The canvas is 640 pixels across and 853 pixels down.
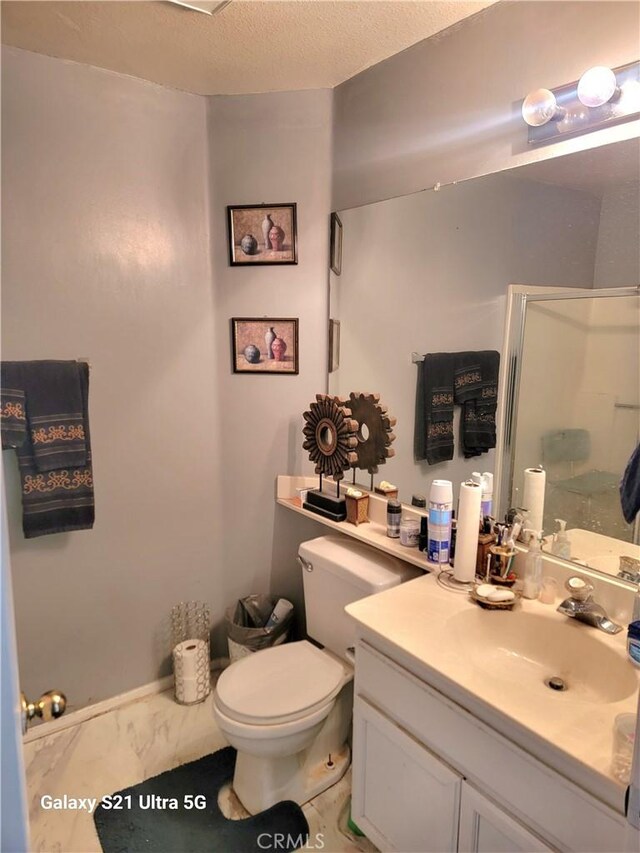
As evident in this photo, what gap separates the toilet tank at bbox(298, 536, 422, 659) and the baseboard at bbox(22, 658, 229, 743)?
0.78 meters

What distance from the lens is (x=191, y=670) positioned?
7.17ft

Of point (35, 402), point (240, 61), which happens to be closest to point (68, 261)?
point (35, 402)

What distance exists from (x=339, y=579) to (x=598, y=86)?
61.5 inches

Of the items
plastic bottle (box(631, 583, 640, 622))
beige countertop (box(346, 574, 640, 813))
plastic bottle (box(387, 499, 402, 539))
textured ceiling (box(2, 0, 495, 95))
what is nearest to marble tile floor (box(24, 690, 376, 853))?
beige countertop (box(346, 574, 640, 813))

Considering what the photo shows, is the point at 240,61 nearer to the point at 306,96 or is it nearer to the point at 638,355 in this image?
the point at 306,96

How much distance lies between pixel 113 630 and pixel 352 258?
1.78 meters

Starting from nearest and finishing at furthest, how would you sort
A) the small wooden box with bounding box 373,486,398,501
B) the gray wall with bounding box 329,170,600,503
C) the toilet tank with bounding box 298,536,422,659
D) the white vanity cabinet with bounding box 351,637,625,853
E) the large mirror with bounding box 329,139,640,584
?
the white vanity cabinet with bounding box 351,637,625,853
the large mirror with bounding box 329,139,640,584
the gray wall with bounding box 329,170,600,503
the toilet tank with bounding box 298,536,422,659
the small wooden box with bounding box 373,486,398,501

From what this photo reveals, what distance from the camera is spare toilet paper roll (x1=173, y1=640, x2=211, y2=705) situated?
85.7 inches

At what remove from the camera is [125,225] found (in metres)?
1.99

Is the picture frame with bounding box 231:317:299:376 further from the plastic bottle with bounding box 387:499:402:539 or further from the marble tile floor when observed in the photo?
the marble tile floor

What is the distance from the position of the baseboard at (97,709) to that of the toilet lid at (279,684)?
0.69 metres

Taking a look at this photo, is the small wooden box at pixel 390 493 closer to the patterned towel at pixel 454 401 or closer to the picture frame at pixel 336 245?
the patterned towel at pixel 454 401

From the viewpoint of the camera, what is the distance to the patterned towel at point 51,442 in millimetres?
1812

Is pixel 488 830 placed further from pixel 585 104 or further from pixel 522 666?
pixel 585 104
